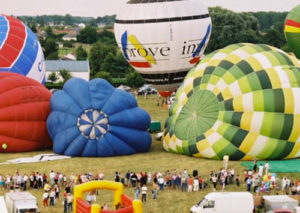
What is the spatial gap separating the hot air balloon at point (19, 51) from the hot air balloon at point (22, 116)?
5867 millimetres

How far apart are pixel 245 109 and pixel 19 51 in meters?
14.4

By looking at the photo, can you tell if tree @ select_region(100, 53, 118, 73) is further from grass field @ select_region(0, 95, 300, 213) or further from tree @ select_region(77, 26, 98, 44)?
tree @ select_region(77, 26, 98, 44)

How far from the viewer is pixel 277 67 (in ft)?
111

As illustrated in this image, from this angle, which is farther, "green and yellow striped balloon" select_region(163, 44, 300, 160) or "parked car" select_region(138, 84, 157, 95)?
"parked car" select_region(138, 84, 157, 95)

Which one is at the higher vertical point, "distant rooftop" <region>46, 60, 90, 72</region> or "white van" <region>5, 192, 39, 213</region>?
"distant rooftop" <region>46, 60, 90, 72</region>

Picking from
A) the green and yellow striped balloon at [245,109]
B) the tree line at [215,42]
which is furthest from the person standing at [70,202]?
the tree line at [215,42]

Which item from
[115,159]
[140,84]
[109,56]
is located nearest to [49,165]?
[115,159]

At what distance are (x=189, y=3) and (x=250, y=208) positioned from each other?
844 inches

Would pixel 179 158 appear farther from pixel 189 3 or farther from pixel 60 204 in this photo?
pixel 189 3

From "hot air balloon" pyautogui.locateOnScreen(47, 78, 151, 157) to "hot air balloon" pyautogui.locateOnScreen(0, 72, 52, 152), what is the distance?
29.0 inches

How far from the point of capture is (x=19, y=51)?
43750 millimetres

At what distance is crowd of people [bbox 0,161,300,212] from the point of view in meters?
28.8

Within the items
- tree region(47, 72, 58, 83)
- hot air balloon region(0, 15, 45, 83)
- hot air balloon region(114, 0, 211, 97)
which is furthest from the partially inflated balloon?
hot air balloon region(0, 15, 45, 83)

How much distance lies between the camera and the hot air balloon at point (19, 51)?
4305cm
